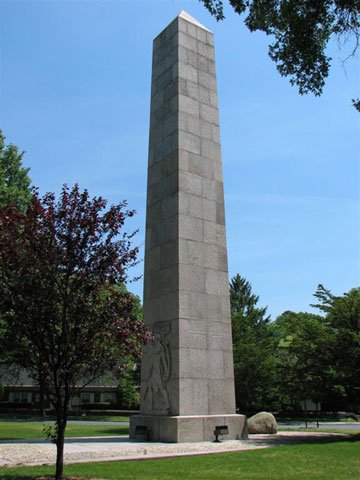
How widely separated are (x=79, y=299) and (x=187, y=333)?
7628mm

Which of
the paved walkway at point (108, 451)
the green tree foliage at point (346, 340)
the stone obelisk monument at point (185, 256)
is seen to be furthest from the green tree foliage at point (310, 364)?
the paved walkway at point (108, 451)

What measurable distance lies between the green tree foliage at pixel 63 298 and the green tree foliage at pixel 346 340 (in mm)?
11903

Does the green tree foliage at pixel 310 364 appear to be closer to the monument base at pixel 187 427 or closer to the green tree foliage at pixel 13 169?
the monument base at pixel 187 427

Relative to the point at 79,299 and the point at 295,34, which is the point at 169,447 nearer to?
the point at 79,299

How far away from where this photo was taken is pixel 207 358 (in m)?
16.4

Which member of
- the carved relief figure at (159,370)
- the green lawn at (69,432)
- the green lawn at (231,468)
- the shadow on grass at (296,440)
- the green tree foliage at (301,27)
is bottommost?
the green lawn at (69,432)

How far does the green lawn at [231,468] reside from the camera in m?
9.28

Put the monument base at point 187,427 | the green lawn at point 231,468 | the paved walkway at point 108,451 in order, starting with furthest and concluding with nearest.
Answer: the monument base at point 187,427, the paved walkway at point 108,451, the green lawn at point 231,468

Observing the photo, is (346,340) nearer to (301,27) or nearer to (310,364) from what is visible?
(310,364)

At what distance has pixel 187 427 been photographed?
586 inches

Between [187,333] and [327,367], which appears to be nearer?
[187,333]

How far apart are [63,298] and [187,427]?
25.7 feet

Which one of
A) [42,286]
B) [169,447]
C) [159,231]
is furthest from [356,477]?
[159,231]

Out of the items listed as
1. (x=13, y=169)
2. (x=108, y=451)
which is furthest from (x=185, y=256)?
(x=13, y=169)
